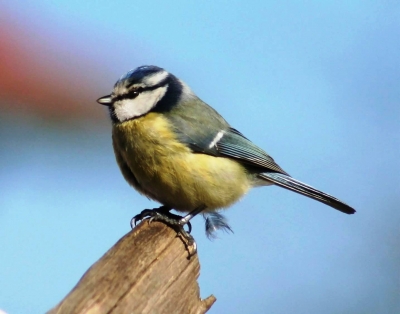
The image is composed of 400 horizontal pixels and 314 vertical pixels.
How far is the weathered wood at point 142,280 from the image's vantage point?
3.19 feet

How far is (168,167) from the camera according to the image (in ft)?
4.98

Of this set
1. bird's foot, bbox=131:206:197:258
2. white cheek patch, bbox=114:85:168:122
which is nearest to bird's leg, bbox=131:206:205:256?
bird's foot, bbox=131:206:197:258

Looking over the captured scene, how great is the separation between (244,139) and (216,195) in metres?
0.21

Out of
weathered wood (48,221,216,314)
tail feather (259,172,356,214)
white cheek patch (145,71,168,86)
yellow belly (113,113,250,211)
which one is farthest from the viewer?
tail feather (259,172,356,214)

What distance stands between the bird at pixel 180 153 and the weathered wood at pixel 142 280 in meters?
0.24

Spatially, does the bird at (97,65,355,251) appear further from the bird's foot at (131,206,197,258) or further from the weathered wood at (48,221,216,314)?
the weathered wood at (48,221,216,314)

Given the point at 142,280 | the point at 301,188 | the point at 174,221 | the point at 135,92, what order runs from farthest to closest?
1. the point at 301,188
2. the point at 135,92
3. the point at 174,221
4. the point at 142,280

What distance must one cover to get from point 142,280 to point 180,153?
536mm

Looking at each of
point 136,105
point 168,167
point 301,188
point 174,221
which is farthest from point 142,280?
point 301,188

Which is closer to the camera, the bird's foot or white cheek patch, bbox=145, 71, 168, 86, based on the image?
the bird's foot

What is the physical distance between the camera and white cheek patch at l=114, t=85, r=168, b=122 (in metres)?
1.60

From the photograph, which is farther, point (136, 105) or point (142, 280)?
point (136, 105)

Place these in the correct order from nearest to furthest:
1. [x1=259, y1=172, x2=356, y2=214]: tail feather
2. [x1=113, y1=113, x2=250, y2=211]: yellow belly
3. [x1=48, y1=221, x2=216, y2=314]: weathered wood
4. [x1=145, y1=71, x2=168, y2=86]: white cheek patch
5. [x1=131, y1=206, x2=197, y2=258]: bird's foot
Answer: [x1=48, y1=221, x2=216, y2=314]: weathered wood < [x1=131, y1=206, x2=197, y2=258]: bird's foot < [x1=113, y1=113, x2=250, y2=211]: yellow belly < [x1=145, y1=71, x2=168, y2=86]: white cheek patch < [x1=259, y1=172, x2=356, y2=214]: tail feather

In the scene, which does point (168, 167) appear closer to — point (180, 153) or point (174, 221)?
point (180, 153)
